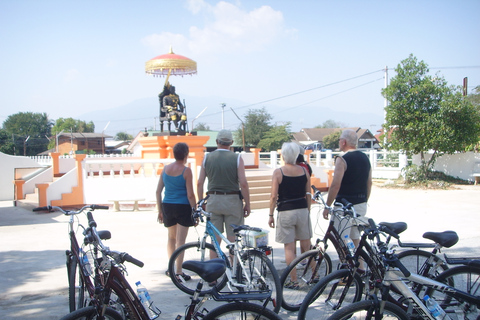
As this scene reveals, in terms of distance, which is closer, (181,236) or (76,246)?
(76,246)

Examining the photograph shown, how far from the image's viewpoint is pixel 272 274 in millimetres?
4137

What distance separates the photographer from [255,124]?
58094 mm

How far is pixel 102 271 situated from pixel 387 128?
1622 centimetres

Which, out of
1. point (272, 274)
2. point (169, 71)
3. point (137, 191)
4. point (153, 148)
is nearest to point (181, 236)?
point (272, 274)

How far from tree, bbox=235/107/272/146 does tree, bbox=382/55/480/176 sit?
4022 cm

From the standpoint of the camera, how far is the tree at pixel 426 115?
1623cm

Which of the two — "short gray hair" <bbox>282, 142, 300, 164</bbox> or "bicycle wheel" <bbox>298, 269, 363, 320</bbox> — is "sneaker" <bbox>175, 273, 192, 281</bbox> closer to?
"bicycle wheel" <bbox>298, 269, 363, 320</bbox>

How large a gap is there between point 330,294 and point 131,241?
493 cm

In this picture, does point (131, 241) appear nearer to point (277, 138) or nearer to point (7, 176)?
point (7, 176)

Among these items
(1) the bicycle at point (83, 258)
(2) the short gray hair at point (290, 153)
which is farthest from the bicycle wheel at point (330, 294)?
(1) the bicycle at point (83, 258)

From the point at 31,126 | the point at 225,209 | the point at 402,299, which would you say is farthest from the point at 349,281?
the point at 31,126

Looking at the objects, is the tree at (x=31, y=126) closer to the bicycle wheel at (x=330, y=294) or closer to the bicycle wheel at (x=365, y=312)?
the bicycle wheel at (x=330, y=294)

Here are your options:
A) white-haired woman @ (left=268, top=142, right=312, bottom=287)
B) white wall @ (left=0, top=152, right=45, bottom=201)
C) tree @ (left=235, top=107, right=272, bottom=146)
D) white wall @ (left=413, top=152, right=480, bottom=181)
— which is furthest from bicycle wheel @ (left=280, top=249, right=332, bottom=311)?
tree @ (left=235, top=107, right=272, bottom=146)

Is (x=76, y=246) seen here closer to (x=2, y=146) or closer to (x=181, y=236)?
(x=181, y=236)
